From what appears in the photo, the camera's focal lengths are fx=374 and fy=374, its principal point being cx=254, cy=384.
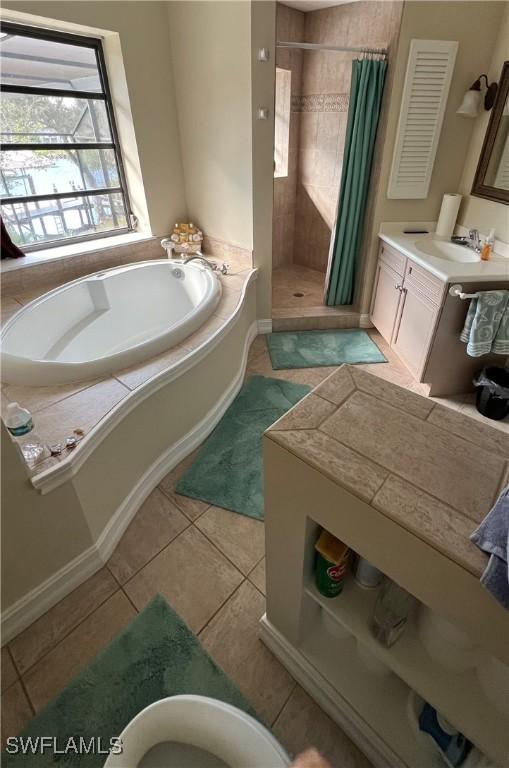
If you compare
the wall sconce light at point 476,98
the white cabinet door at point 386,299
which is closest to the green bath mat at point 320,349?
the white cabinet door at point 386,299

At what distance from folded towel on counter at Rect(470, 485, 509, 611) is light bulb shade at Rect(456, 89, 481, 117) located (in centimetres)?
278

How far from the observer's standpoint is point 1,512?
1.14 m

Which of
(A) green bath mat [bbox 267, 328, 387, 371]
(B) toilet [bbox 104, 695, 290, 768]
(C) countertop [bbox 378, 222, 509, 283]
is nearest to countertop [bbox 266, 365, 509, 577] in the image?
(B) toilet [bbox 104, 695, 290, 768]

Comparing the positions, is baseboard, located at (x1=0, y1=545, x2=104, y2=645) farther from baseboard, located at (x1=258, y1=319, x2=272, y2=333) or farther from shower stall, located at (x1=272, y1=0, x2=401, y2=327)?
shower stall, located at (x1=272, y1=0, x2=401, y2=327)

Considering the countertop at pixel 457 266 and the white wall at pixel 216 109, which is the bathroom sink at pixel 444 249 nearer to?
the countertop at pixel 457 266

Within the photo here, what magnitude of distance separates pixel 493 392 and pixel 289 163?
3040 mm

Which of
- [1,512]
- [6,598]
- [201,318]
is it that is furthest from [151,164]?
[6,598]

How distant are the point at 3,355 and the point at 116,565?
3.49ft

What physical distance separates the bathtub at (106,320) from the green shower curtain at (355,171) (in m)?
1.15

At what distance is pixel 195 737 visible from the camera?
901 millimetres

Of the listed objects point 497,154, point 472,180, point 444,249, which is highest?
point 497,154

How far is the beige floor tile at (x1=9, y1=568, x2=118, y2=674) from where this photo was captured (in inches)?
51.1

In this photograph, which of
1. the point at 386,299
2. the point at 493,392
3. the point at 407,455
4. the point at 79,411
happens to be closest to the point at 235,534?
the point at 79,411

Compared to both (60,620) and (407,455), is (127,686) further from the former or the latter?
(407,455)
